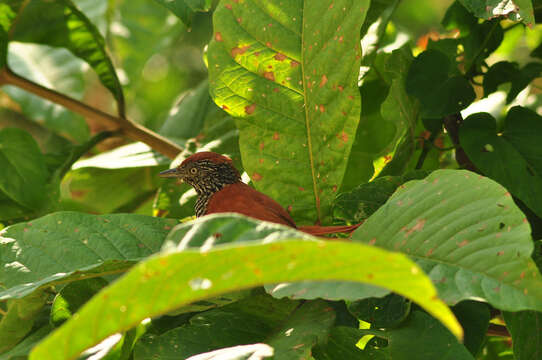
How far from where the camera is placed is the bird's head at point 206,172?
85.5 inches

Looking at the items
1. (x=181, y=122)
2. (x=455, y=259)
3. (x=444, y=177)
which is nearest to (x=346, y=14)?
(x=444, y=177)

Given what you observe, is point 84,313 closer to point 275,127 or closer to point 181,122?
point 275,127

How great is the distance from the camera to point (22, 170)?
6.90ft

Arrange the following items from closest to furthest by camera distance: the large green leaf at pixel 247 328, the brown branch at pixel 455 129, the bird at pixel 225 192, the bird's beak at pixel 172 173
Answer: the large green leaf at pixel 247 328, the bird at pixel 225 192, the brown branch at pixel 455 129, the bird's beak at pixel 172 173

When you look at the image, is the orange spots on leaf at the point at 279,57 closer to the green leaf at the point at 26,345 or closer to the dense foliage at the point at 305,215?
the dense foliage at the point at 305,215

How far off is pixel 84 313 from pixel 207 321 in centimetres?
58

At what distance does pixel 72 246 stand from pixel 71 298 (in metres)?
0.16

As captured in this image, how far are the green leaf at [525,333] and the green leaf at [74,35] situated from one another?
159 cm

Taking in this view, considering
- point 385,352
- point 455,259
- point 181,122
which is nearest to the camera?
point 455,259

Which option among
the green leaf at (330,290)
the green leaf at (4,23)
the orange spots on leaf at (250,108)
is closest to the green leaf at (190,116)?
the green leaf at (4,23)

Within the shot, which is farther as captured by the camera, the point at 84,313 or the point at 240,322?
the point at 240,322

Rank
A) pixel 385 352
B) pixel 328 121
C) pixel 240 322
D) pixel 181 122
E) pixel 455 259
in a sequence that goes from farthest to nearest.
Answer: pixel 181 122 < pixel 328 121 < pixel 240 322 < pixel 385 352 < pixel 455 259

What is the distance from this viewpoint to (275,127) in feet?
5.03

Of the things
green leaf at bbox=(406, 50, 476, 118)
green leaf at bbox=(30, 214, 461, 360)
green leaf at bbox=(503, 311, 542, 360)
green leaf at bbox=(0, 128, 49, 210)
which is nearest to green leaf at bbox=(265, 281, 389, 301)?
green leaf at bbox=(30, 214, 461, 360)
